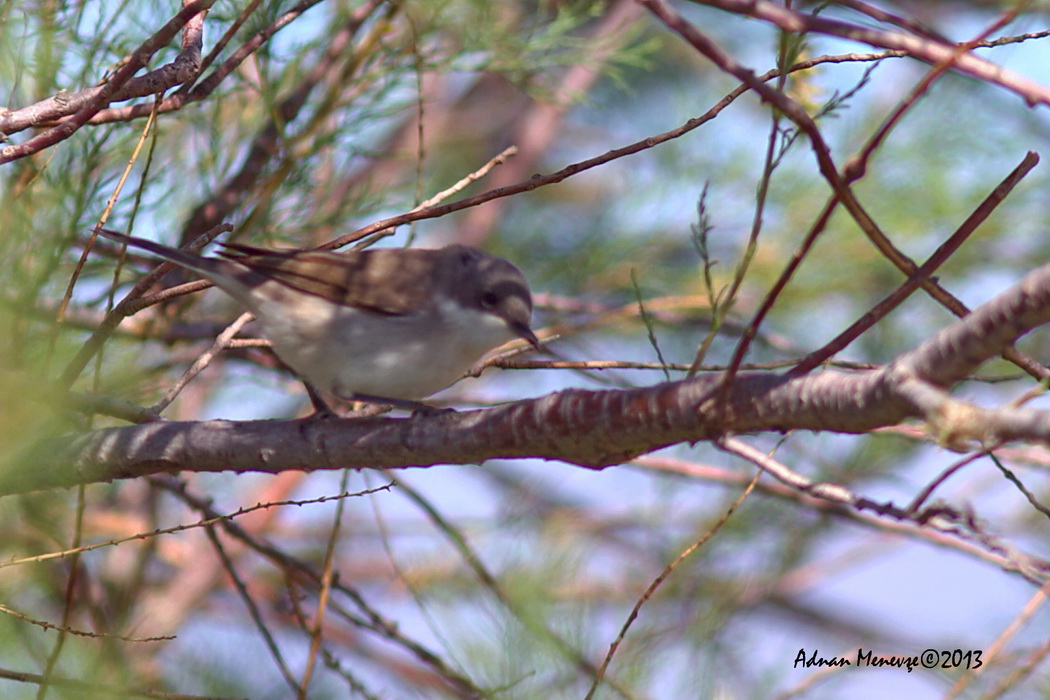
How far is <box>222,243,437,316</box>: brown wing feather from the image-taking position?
239cm

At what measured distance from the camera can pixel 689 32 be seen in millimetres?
1224

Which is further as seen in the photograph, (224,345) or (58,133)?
(224,345)

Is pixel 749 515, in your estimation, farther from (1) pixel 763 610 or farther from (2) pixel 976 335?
(2) pixel 976 335

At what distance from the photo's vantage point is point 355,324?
2416mm

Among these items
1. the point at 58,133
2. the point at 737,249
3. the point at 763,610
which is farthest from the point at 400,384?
the point at 763,610

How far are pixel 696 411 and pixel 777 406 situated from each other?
113 millimetres

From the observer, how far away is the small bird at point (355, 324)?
7.77ft

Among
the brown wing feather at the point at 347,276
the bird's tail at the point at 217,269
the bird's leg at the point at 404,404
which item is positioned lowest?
the bird's leg at the point at 404,404

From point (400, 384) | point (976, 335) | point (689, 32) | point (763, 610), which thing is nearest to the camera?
point (976, 335)

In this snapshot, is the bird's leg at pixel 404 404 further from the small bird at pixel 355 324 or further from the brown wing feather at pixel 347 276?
the brown wing feather at pixel 347 276

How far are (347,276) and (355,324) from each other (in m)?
0.14

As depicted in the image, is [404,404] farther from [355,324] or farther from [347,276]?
[347,276]

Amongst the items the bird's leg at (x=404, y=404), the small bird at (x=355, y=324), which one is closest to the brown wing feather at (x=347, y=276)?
the small bird at (x=355, y=324)

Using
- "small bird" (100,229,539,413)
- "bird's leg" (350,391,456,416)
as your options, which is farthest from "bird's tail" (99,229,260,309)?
"bird's leg" (350,391,456,416)
